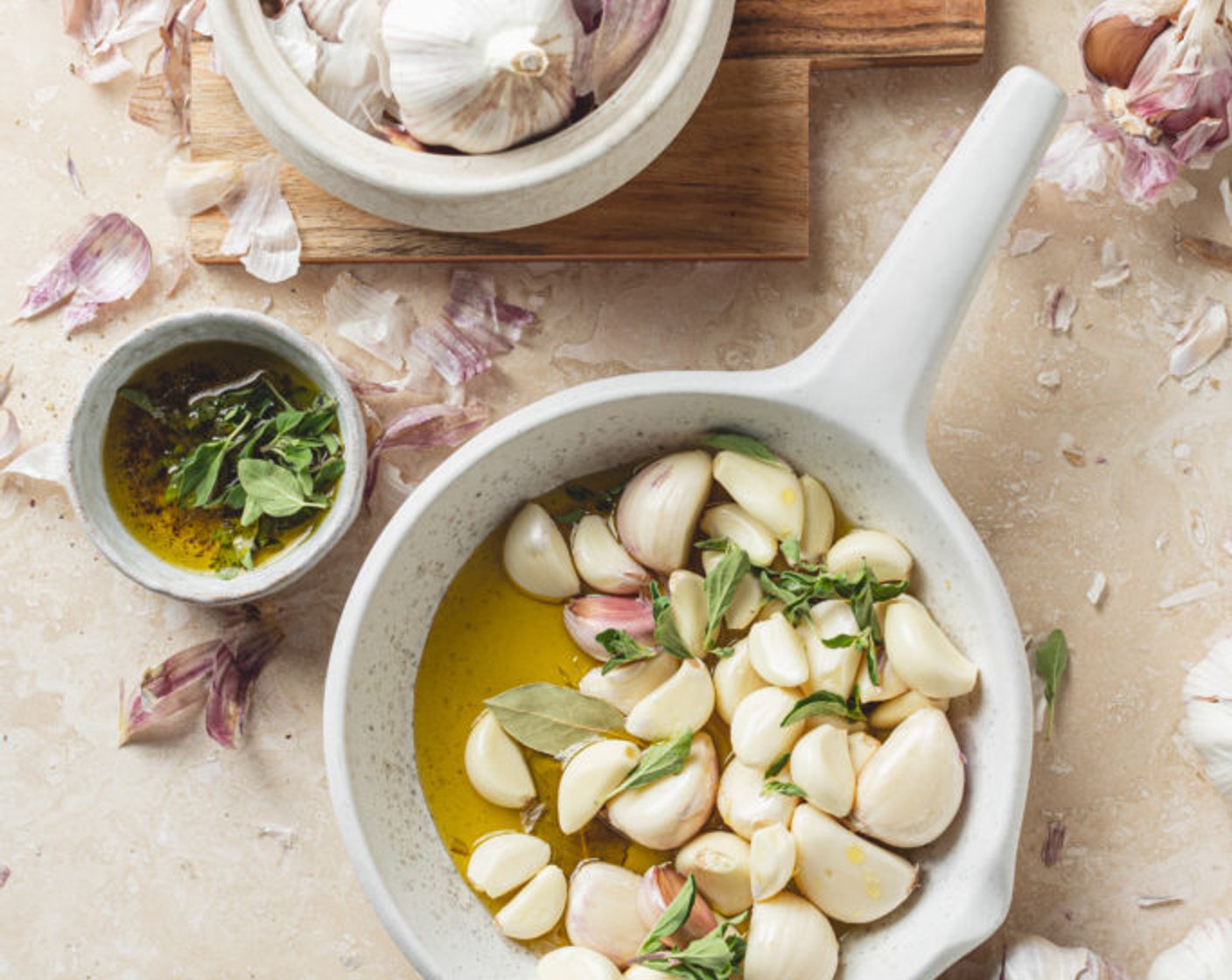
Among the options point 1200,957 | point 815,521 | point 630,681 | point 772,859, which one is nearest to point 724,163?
point 815,521

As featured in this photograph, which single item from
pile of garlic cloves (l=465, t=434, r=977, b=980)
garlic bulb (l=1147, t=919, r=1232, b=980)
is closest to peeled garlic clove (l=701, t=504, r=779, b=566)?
pile of garlic cloves (l=465, t=434, r=977, b=980)

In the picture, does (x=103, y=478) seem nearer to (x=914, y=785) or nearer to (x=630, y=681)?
(x=630, y=681)

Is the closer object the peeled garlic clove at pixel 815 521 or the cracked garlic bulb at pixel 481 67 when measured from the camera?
the cracked garlic bulb at pixel 481 67

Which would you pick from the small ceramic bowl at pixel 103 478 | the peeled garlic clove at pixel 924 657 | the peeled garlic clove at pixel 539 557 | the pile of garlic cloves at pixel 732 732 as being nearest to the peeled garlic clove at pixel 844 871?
the pile of garlic cloves at pixel 732 732

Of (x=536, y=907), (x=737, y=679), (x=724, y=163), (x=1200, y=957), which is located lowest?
(x=1200, y=957)

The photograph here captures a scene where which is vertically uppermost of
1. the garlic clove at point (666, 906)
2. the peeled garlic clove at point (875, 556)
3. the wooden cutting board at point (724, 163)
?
the wooden cutting board at point (724, 163)

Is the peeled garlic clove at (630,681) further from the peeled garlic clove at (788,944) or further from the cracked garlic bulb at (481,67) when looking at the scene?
the cracked garlic bulb at (481,67)

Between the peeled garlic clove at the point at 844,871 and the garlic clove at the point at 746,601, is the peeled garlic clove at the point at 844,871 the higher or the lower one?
the lower one

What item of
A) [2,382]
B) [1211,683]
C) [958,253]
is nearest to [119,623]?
[2,382]
